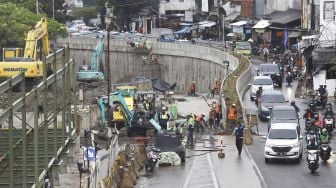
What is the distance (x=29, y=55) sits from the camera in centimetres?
5981

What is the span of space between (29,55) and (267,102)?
18764 millimetres

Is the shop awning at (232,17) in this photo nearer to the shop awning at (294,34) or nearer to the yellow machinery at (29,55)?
the shop awning at (294,34)

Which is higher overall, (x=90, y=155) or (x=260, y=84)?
(x=90, y=155)

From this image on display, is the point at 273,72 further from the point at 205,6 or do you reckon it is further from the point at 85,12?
the point at 85,12

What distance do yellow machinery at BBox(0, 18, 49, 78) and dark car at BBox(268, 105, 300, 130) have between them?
13.2 metres

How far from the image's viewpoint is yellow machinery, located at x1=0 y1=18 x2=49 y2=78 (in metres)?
49.1

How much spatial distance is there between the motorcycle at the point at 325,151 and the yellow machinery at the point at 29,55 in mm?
17709

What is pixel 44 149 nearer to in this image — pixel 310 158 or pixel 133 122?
pixel 310 158

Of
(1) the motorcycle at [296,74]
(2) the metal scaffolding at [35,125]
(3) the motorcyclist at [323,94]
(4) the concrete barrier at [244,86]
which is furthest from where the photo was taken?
(1) the motorcycle at [296,74]

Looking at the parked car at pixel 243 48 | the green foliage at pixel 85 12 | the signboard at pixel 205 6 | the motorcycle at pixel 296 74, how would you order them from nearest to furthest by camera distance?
the motorcycle at pixel 296 74 → the parked car at pixel 243 48 → the signboard at pixel 205 6 → the green foliage at pixel 85 12

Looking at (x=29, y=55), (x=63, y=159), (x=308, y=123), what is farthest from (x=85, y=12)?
(x=63, y=159)

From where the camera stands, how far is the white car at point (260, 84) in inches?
2130

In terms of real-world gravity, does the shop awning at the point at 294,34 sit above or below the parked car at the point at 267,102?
above

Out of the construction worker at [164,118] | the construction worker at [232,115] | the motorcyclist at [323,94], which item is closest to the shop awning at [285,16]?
the motorcyclist at [323,94]
